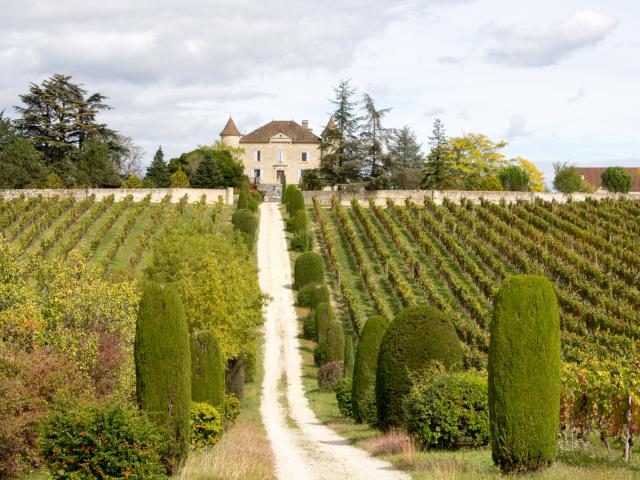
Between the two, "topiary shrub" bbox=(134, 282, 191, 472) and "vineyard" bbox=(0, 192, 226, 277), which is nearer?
"topiary shrub" bbox=(134, 282, 191, 472)

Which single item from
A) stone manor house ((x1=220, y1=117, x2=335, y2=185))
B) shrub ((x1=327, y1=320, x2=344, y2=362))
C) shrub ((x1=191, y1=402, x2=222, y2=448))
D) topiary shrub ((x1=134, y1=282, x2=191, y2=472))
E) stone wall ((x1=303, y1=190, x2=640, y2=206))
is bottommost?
shrub ((x1=327, y1=320, x2=344, y2=362))

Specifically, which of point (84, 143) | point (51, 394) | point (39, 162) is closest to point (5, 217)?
point (39, 162)

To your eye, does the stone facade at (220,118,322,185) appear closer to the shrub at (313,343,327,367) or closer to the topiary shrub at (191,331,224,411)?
the shrub at (313,343,327,367)

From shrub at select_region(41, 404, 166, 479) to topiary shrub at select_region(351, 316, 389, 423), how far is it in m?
9.52

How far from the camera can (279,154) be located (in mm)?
95000

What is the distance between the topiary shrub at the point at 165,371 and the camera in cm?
1335

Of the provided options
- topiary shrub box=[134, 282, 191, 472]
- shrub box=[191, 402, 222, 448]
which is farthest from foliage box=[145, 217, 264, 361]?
topiary shrub box=[134, 282, 191, 472]

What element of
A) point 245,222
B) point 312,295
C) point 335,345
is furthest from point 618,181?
point 335,345

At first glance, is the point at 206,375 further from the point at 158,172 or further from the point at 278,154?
the point at 278,154

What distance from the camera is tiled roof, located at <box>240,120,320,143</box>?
95375 millimetres

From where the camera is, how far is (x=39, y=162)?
2685 inches

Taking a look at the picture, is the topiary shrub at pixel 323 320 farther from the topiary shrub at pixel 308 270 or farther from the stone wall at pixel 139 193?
the stone wall at pixel 139 193

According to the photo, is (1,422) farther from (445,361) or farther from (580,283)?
(580,283)

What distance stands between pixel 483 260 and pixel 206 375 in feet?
110
